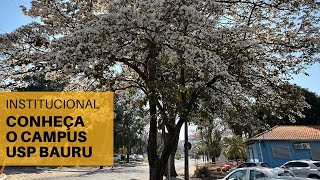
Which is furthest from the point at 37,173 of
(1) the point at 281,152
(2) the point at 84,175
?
(1) the point at 281,152

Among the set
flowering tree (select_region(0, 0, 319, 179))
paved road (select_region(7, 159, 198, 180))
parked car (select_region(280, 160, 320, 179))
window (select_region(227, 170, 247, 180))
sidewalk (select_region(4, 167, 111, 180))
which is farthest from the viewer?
sidewalk (select_region(4, 167, 111, 180))

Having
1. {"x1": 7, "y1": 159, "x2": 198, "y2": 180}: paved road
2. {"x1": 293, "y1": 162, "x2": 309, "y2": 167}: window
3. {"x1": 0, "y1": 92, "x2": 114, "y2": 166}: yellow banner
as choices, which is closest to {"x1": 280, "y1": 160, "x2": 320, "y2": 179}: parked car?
{"x1": 293, "y1": 162, "x2": 309, "y2": 167}: window

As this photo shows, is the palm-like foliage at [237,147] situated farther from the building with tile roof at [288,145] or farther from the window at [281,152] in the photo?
the window at [281,152]

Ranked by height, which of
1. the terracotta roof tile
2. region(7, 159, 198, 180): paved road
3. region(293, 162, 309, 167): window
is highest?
the terracotta roof tile

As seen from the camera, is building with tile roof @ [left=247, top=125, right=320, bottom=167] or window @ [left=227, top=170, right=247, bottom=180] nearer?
window @ [left=227, top=170, right=247, bottom=180]

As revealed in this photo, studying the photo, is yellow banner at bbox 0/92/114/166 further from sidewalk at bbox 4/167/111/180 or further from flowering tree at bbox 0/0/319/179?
sidewalk at bbox 4/167/111/180

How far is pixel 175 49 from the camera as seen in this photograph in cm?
815

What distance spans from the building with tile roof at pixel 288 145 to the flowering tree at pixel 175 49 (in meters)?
17.5

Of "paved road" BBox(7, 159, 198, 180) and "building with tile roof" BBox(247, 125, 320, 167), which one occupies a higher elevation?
"building with tile roof" BBox(247, 125, 320, 167)

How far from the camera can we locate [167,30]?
8.18 m

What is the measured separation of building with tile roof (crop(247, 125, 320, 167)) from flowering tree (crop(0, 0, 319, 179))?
17.5m

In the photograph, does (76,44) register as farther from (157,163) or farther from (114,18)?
(157,163)

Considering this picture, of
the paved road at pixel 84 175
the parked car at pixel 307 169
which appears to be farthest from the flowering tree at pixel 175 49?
Answer: the paved road at pixel 84 175

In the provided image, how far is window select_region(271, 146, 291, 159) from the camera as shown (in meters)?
27.7
